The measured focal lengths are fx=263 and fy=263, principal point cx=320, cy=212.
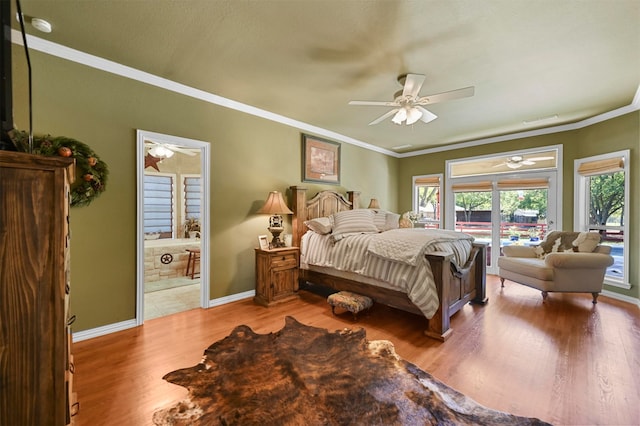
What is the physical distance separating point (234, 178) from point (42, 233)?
2670mm

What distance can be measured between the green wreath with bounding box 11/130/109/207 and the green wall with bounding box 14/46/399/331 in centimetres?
8

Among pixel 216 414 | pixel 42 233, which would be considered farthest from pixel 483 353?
pixel 42 233

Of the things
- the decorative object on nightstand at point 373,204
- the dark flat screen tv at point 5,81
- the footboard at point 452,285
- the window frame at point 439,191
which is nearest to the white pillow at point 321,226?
the footboard at point 452,285

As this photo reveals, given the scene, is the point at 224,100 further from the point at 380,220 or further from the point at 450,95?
the point at 380,220

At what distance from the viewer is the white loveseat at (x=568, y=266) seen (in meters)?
3.38

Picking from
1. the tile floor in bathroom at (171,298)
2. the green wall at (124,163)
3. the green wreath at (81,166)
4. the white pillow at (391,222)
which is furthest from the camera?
the white pillow at (391,222)

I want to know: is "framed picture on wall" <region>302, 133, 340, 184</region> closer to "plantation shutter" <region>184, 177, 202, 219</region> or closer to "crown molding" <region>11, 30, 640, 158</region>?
"crown molding" <region>11, 30, 640, 158</region>

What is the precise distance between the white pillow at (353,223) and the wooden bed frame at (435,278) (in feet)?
1.93

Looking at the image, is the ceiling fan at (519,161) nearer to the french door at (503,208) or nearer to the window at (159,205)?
the french door at (503,208)

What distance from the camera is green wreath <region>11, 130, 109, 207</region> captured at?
228 cm

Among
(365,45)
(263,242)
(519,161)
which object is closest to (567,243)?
(519,161)

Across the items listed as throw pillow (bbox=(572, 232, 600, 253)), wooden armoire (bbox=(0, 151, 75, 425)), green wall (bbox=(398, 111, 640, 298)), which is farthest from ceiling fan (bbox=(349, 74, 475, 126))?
green wall (bbox=(398, 111, 640, 298))

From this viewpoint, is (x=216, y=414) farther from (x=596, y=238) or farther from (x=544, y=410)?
(x=596, y=238)

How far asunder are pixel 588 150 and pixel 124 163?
21.3ft
